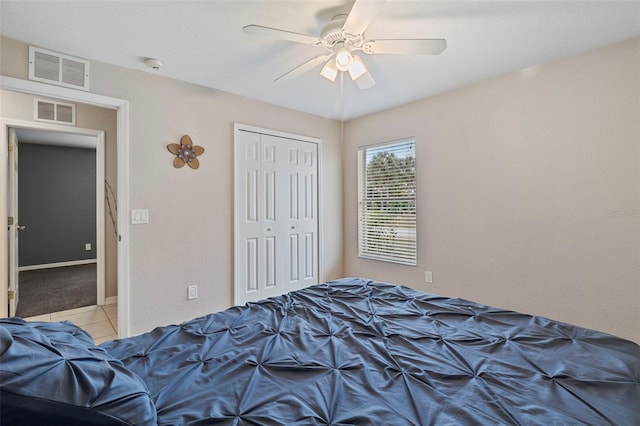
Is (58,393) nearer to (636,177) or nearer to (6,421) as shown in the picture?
(6,421)

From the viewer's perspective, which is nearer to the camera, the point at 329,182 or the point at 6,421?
the point at 6,421

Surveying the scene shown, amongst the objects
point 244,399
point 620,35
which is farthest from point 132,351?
point 620,35

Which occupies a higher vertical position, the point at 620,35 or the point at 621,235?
the point at 620,35

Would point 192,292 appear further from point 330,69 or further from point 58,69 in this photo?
point 330,69

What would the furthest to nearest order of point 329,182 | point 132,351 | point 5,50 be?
point 329,182, point 5,50, point 132,351

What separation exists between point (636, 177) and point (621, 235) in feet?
1.44

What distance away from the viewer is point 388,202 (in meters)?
3.84

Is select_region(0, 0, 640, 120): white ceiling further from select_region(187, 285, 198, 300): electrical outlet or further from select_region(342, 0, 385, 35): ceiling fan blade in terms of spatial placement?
select_region(187, 285, 198, 300): electrical outlet

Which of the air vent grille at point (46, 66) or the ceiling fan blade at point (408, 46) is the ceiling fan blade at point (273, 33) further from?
the air vent grille at point (46, 66)

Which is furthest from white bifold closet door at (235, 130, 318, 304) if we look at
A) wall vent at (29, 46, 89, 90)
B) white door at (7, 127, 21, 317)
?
white door at (7, 127, 21, 317)

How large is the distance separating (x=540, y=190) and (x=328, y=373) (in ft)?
8.49

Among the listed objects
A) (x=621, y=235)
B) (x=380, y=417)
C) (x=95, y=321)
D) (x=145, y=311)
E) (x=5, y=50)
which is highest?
(x=5, y=50)

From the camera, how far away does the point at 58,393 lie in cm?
67

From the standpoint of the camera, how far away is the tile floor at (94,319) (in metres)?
2.93
